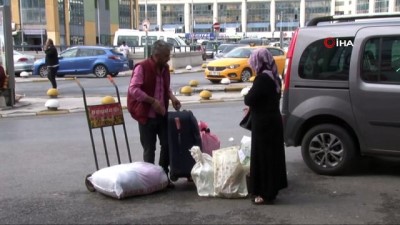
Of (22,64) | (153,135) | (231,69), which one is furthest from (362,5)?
(153,135)

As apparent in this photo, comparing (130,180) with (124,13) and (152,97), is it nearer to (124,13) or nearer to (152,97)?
(152,97)

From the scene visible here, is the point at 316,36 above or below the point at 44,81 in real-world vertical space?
above

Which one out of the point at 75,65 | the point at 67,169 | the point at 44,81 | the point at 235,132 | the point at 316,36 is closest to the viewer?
the point at 316,36

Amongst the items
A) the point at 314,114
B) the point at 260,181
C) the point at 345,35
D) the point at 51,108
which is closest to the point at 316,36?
the point at 345,35

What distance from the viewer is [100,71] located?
1007 inches

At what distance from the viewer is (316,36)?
6660 millimetres

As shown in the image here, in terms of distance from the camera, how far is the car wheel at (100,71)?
1004 inches

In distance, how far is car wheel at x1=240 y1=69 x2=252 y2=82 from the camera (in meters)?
21.4

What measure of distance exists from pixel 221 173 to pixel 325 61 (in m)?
2.05

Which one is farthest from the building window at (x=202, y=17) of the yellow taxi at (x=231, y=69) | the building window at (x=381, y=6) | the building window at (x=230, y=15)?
the yellow taxi at (x=231, y=69)

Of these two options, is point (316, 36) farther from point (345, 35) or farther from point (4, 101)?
point (4, 101)

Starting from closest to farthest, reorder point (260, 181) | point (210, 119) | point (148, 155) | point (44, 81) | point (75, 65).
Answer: point (260, 181)
point (148, 155)
point (210, 119)
point (44, 81)
point (75, 65)

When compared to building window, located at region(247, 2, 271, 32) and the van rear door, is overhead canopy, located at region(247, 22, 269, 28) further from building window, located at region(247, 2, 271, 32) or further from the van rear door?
the van rear door

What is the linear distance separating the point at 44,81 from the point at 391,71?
19.6 metres
